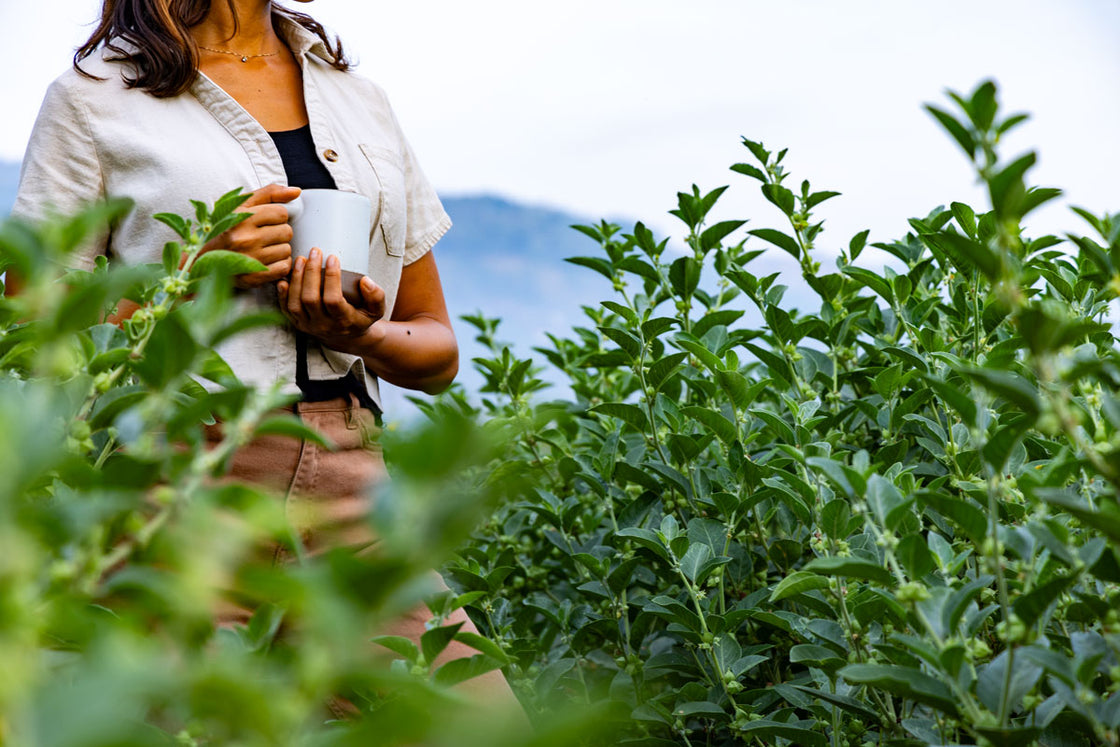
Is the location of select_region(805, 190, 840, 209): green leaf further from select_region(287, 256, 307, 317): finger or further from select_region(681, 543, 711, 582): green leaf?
select_region(287, 256, 307, 317): finger

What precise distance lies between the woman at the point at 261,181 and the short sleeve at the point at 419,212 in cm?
7

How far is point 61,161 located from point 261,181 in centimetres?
26

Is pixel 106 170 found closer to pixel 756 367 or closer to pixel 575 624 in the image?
pixel 575 624

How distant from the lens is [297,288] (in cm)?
136

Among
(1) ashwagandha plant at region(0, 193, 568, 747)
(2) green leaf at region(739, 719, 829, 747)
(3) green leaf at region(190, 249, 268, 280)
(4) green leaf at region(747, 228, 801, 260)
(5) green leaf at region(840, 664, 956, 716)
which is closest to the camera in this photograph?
(1) ashwagandha plant at region(0, 193, 568, 747)

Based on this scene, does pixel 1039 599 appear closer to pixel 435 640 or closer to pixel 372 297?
pixel 435 640

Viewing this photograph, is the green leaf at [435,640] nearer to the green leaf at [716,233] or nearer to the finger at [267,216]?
the finger at [267,216]

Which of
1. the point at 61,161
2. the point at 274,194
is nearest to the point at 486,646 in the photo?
the point at 274,194

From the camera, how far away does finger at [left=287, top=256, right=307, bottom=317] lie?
1.36 meters

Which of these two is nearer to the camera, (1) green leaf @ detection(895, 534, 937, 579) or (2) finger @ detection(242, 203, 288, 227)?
(1) green leaf @ detection(895, 534, 937, 579)

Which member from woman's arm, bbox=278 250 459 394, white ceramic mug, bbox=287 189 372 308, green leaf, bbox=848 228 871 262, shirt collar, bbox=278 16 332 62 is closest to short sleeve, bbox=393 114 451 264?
woman's arm, bbox=278 250 459 394

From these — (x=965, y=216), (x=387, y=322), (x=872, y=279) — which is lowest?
(x=387, y=322)

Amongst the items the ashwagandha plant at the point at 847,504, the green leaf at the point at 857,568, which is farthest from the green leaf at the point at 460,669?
the green leaf at the point at 857,568

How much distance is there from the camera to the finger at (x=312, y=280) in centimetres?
135
